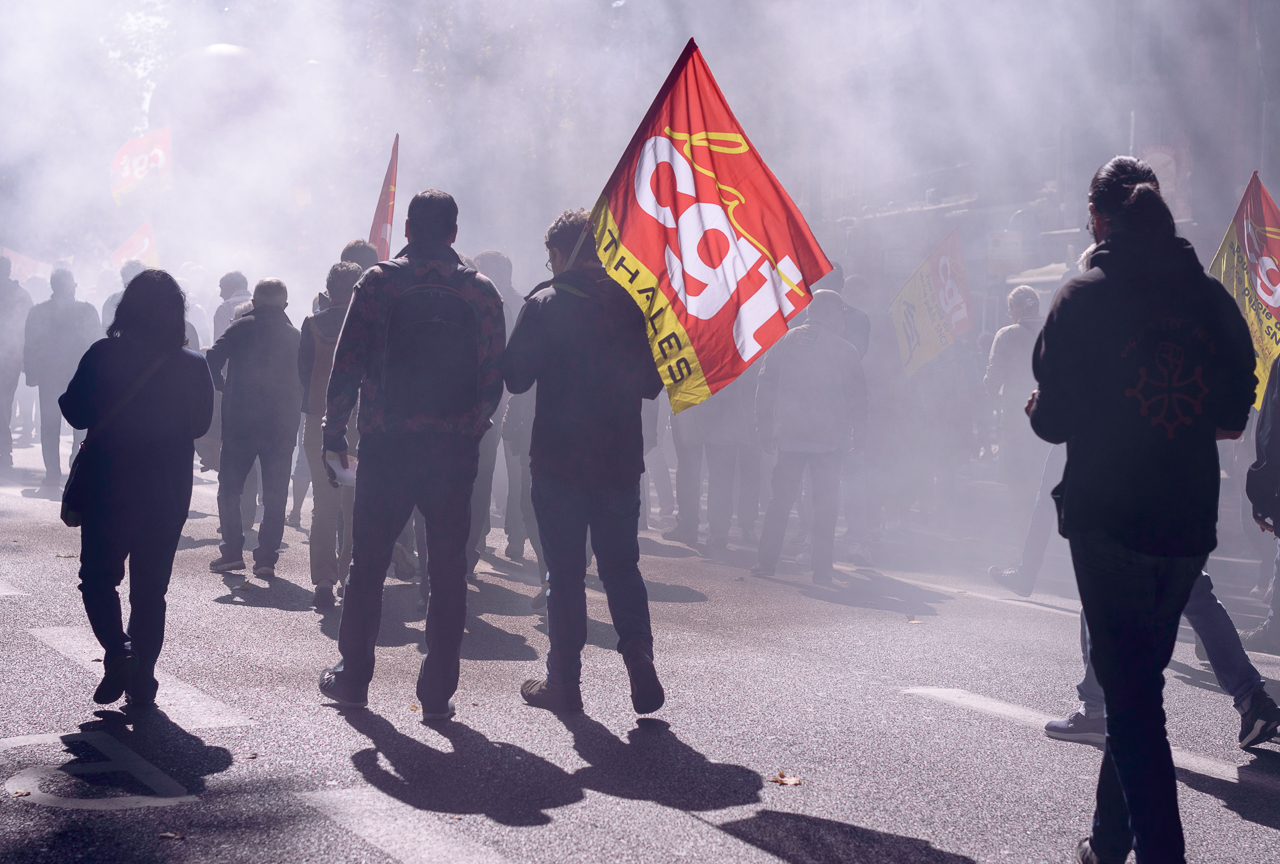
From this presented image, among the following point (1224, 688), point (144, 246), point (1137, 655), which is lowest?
point (1224, 688)

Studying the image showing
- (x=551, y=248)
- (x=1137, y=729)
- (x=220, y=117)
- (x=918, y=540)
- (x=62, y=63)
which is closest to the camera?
(x=1137, y=729)

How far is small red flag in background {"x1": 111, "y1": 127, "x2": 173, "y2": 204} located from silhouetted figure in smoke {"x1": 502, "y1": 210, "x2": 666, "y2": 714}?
14.8 metres

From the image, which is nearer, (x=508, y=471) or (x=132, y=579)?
(x=132, y=579)

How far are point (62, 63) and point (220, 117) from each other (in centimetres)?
1265

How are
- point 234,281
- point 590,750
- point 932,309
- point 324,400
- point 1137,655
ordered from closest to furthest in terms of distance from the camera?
1. point 1137,655
2. point 590,750
3. point 324,400
4. point 234,281
5. point 932,309

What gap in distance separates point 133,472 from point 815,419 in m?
4.62

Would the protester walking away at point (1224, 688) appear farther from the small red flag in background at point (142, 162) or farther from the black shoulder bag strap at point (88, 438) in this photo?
the small red flag in background at point (142, 162)

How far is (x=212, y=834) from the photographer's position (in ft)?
9.96

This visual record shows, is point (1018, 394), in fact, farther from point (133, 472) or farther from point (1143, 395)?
point (133, 472)

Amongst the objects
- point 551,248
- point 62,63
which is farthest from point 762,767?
point 62,63

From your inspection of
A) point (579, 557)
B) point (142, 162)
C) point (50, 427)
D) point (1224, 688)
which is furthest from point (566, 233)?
point (142, 162)

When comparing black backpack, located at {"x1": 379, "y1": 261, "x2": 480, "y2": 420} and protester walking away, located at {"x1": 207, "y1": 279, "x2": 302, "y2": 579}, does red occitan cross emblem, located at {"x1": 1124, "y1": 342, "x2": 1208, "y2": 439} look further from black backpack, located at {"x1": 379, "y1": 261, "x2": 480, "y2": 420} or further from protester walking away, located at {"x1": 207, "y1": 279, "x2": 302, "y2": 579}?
protester walking away, located at {"x1": 207, "y1": 279, "x2": 302, "y2": 579}

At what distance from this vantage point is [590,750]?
3.92m

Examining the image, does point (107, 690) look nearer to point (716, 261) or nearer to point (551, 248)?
point (551, 248)
